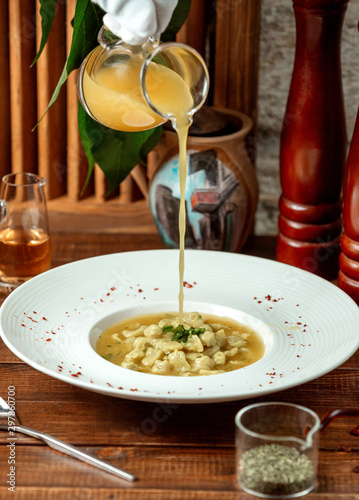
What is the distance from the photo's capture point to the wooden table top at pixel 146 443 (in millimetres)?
906

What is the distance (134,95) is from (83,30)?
33 centimetres

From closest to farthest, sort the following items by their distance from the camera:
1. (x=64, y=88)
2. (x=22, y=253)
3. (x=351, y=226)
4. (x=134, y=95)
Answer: (x=134, y=95) → (x=351, y=226) → (x=22, y=253) → (x=64, y=88)

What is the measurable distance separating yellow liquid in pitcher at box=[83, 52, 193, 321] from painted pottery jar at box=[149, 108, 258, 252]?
35 centimetres

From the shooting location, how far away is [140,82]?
1078 millimetres

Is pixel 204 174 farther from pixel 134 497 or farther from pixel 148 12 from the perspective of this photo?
pixel 134 497

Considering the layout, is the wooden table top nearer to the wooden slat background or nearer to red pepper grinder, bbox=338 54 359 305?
red pepper grinder, bbox=338 54 359 305

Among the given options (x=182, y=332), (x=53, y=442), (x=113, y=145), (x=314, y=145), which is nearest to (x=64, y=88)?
(x=113, y=145)

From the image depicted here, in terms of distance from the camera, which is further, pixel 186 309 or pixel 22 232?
pixel 22 232

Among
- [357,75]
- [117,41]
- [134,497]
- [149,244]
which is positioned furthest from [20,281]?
[357,75]

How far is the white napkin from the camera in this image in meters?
1.03

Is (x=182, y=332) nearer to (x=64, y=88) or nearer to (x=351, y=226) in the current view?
(x=351, y=226)

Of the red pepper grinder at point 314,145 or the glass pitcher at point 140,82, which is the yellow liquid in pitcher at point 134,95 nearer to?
the glass pitcher at point 140,82

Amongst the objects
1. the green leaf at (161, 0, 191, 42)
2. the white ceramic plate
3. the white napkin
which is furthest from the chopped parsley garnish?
the green leaf at (161, 0, 191, 42)

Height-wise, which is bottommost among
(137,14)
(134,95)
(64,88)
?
(64,88)
